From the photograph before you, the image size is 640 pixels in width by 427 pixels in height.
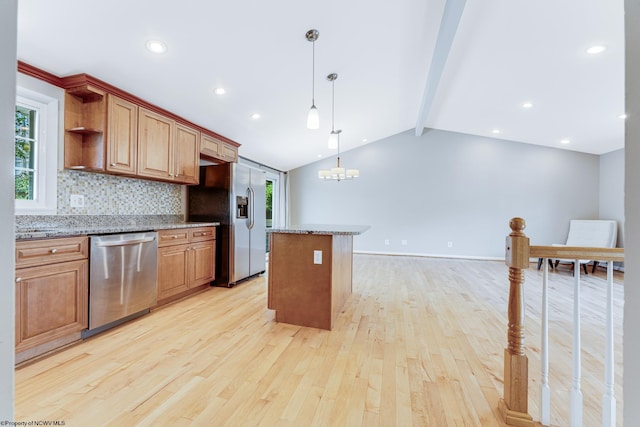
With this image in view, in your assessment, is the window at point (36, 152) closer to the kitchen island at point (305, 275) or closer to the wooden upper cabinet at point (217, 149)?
the wooden upper cabinet at point (217, 149)

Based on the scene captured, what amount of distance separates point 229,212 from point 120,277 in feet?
5.00

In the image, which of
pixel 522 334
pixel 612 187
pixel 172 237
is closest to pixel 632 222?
pixel 522 334

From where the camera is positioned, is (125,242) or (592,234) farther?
(592,234)

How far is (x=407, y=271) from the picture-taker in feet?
16.5

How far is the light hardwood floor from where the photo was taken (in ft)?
4.85

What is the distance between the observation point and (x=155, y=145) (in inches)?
123

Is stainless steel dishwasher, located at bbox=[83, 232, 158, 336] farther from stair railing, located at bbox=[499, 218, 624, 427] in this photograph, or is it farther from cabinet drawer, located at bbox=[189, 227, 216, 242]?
stair railing, located at bbox=[499, 218, 624, 427]

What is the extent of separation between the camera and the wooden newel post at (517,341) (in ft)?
4.56

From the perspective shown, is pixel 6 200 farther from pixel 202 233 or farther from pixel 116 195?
pixel 202 233

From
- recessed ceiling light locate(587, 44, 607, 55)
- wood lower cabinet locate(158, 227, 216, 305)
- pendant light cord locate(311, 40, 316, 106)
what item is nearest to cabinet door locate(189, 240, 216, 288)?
wood lower cabinet locate(158, 227, 216, 305)

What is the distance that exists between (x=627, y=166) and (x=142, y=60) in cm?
313

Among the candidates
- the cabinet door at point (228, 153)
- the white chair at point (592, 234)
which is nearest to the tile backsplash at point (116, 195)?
the cabinet door at point (228, 153)

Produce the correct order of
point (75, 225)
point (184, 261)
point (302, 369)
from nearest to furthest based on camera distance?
point (302, 369)
point (75, 225)
point (184, 261)

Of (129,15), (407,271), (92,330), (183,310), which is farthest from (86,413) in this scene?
(407,271)
